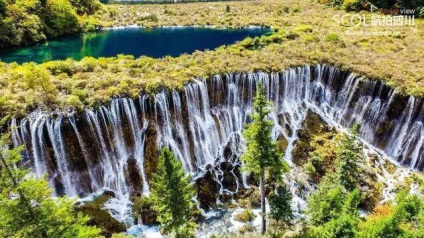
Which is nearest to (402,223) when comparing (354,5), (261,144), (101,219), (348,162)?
(348,162)

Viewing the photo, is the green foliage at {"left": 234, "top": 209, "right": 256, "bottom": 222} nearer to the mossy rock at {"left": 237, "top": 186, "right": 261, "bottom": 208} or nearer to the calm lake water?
the mossy rock at {"left": 237, "top": 186, "right": 261, "bottom": 208}

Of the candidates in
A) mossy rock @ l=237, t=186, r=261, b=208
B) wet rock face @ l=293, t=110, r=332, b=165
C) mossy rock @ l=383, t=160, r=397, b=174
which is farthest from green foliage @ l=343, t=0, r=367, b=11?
mossy rock @ l=237, t=186, r=261, b=208

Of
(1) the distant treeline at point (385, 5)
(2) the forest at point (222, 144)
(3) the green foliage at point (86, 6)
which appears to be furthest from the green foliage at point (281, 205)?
(3) the green foliage at point (86, 6)

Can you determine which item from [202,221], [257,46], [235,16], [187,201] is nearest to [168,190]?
[187,201]

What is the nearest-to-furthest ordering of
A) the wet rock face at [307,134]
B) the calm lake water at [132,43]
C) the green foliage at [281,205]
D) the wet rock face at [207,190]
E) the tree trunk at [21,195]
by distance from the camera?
the tree trunk at [21,195], the green foliage at [281,205], the wet rock face at [207,190], the wet rock face at [307,134], the calm lake water at [132,43]

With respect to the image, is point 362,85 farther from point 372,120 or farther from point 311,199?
point 311,199

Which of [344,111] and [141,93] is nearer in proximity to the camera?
[141,93]

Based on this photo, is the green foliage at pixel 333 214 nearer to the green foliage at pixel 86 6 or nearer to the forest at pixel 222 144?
the forest at pixel 222 144
